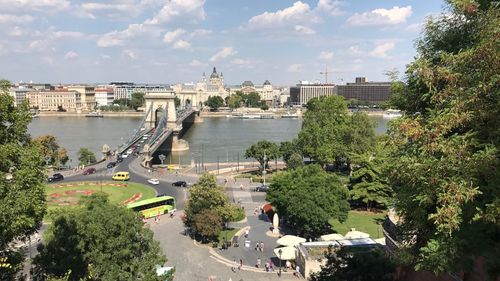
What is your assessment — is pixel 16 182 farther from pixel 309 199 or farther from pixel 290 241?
pixel 309 199

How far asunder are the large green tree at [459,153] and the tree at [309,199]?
15.3 m

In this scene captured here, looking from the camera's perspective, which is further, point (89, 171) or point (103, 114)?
point (103, 114)

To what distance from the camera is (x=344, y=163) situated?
172 feet

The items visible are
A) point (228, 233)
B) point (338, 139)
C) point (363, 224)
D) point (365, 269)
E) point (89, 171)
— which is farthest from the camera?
point (89, 171)

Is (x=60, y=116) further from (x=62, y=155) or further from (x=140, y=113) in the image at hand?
(x=62, y=155)

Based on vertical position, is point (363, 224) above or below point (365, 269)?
below

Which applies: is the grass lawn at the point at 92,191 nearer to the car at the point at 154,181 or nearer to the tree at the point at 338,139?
the car at the point at 154,181

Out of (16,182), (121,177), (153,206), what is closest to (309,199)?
(153,206)

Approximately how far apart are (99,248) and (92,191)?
1024 inches

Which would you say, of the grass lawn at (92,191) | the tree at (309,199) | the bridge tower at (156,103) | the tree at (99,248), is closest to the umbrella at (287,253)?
the tree at (309,199)

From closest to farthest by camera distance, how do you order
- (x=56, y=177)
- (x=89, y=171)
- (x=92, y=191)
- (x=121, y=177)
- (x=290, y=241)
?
(x=290, y=241), (x=92, y=191), (x=56, y=177), (x=121, y=177), (x=89, y=171)

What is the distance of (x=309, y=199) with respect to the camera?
25828 millimetres

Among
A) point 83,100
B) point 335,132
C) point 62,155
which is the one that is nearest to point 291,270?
point 335,132

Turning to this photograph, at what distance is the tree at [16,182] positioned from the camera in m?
9.40
